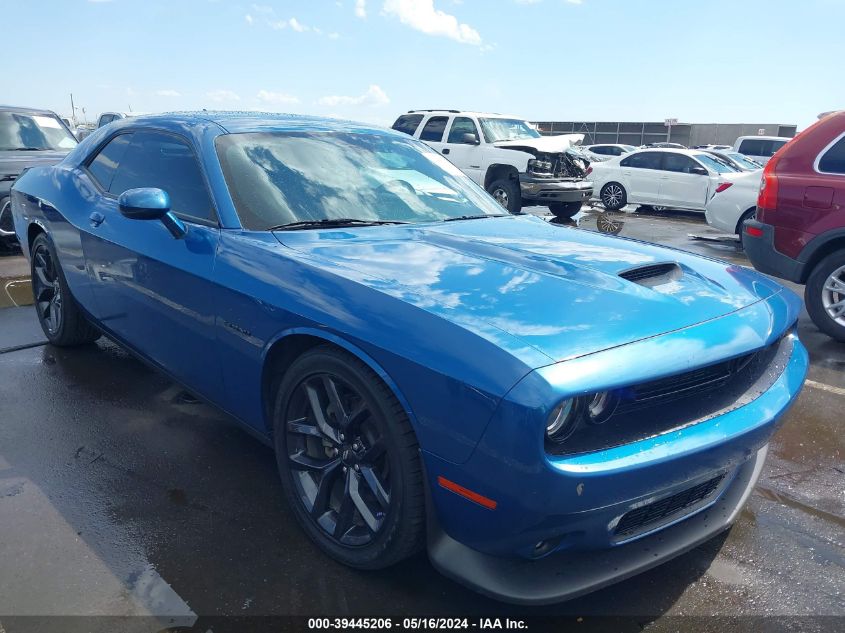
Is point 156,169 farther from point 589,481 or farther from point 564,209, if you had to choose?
point 564,209

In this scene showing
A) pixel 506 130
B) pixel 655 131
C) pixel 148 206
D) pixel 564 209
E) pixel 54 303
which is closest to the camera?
pixel 148 206

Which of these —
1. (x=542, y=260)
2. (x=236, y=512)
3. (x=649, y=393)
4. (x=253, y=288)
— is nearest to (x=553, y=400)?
(x=649, y=393)

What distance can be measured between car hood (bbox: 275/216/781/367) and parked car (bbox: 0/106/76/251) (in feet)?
22.1

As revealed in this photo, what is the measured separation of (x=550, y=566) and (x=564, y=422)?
466mm

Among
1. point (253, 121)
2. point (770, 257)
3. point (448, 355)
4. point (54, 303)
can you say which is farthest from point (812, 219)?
point (54, 303)

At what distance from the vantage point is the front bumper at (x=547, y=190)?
38.6 feet

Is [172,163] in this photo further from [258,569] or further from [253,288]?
[258,569]

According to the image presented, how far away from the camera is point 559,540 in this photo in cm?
192

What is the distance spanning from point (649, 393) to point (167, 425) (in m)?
2.59

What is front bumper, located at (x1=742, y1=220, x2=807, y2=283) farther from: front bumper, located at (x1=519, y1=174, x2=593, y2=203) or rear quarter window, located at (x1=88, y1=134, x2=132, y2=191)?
front bumper, located at (x1=519, y1=174, x2=593, y2=203)

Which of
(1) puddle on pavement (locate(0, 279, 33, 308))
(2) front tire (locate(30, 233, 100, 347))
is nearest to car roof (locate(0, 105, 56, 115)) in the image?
(1) puddle on pavement (locate(0, 279, 33, 308))

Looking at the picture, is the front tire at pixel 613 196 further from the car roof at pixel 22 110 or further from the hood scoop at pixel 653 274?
the hood scoop at pixel 653 274

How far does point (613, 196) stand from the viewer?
1527 centimetres

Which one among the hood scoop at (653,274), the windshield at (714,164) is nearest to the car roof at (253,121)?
the hood scoop at (653,274)
